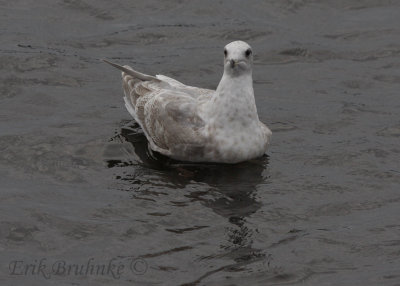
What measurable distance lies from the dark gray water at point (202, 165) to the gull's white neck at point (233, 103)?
657 mm

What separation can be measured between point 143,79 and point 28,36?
143 inches

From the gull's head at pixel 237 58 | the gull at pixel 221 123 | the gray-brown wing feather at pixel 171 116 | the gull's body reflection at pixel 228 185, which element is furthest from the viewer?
the gray-brown wing feather at pixel 171 116

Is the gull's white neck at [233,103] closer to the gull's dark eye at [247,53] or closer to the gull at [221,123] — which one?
the gull at [221,123]

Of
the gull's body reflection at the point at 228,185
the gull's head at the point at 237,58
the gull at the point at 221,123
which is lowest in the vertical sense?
the gull's body reflection at the point at 228,185

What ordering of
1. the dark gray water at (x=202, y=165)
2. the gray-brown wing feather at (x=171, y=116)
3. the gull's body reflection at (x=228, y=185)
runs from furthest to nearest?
1. the gray-brown wing feather at (x=171, y=116)
2. the gull's body reflection at (x=228, y=185)
3. the dark gray water at (x=202, y=165)

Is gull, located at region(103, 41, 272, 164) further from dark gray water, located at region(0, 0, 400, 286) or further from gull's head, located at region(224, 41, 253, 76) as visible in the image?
dark gray water, located at region(0, 0, 400, 286)

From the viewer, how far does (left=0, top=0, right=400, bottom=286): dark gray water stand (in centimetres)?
952

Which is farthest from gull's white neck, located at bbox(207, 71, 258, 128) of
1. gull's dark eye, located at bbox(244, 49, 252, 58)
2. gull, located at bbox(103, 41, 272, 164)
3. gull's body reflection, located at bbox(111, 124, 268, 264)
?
gull's body reflection, located at bbox(111, 124, 268, 264)

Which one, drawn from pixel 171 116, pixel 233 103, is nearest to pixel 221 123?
pixel 233 103

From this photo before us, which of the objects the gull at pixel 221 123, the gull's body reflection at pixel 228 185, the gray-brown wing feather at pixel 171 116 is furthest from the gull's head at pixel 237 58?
the gull's body reflection at pixel 228 185

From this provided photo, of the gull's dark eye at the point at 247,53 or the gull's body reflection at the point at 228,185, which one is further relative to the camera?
the gull's dark eye at the point at 247,53

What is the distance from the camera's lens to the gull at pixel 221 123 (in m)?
11.6

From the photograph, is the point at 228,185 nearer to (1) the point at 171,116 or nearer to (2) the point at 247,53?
(1) the point at 171,116

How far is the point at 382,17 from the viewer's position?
17188 mm
